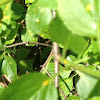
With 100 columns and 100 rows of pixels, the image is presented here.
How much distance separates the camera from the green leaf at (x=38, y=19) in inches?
29.0

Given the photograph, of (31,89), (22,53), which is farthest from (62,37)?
(22,53)

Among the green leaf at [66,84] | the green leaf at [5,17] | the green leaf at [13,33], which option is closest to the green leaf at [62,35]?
the green leaf at [5,17]

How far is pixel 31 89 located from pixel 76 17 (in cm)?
23

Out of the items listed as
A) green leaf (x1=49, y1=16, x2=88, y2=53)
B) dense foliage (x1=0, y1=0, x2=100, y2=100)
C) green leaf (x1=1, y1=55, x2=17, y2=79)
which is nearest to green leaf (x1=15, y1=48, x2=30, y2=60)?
green leaf (x1=1, y1=55, x2=17, y2=79)

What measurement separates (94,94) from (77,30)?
18cm

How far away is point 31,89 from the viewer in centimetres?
58

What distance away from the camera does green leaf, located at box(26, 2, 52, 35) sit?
2.41 feet

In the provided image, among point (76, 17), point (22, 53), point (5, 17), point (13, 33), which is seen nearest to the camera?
point (76, 17)

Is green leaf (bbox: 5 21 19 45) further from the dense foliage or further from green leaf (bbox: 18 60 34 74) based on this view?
green leaf (bbox: 18 60 34 74)

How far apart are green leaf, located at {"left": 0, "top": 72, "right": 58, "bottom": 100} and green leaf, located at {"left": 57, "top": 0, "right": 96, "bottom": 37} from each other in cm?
18

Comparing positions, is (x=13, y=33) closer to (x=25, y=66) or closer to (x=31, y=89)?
(x=25, y=66)

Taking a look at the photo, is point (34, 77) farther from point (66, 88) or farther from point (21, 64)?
point (21, 64)

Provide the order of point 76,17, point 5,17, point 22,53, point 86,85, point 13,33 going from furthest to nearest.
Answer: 1. point 22,53
2. point 13,33
3. point 5,17
4. point 86,85
5. point 76,17

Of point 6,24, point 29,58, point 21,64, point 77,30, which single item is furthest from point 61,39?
point 29,58
